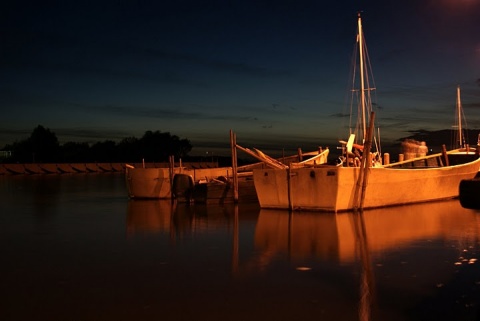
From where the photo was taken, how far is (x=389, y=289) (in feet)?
30.9

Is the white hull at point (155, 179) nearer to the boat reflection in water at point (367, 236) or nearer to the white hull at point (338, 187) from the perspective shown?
the white hull at point (338, 187)

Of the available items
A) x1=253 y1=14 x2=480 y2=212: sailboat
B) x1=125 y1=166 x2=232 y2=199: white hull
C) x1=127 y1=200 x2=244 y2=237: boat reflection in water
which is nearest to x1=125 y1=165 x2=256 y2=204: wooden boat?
x1=125 y1=166 x2=232 y2=199: white hull

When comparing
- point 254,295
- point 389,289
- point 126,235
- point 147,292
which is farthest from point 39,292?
point 126,235

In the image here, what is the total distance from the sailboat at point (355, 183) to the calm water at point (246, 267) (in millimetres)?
985

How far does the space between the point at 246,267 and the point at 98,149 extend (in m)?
129

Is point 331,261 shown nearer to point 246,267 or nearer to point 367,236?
point 246,267

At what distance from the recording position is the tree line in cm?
11069

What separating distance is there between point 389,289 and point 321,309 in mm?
1664

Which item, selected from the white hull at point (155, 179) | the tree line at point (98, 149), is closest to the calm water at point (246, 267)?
the white hull at point (155, 179)

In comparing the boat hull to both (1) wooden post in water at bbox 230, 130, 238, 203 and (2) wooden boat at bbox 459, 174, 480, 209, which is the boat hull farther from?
(2) wooden boat at bbox 459, 174, 480, 209

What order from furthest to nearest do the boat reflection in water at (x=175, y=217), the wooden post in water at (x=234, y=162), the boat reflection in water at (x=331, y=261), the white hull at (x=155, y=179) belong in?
1. the white hull at (x=155, y=179)
2. the wooden post in water at (x=234, y=162)
3. the boat reflection in water at (x=175, y=217)
4. the boat reflection in water at (x=331, y=261)

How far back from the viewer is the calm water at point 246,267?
27.7 ft

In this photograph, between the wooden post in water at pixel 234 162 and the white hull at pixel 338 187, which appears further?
the wooden post in water at pixel 234 162

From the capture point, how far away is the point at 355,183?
20.7m
